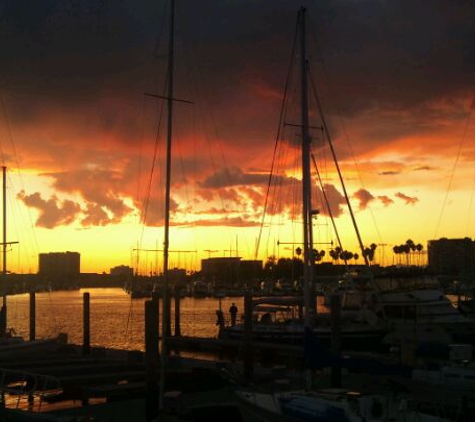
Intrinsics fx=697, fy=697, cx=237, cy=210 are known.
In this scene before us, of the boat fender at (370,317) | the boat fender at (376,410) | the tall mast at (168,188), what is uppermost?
the tall mast at (168,188)

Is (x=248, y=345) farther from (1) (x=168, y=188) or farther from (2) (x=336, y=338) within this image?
(1) (x=168, y=188)

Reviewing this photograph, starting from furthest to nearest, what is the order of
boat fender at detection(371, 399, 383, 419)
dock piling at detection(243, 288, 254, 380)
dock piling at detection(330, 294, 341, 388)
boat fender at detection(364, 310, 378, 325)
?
boat fender at detection(364, 310, 378, 325) < dock piling at detection(243, 288, 254, 380) < dock piling at detection(330, 294, 341, 388) < boat fender at detection(371, 399, 383, 419)

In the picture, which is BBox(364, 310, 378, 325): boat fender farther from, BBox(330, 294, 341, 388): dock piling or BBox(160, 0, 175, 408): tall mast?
BBox(160, 0, 175, 408): tall mast

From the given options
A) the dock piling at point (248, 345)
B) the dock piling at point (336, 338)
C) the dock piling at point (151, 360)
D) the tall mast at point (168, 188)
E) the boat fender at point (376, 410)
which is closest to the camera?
the boat fender at point (376, 410)

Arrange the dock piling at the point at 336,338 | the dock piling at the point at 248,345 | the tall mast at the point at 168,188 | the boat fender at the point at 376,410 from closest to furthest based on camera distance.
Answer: the boat fender at the point at 376,410
the tall mast at the point at 168,188
the dock piling at the point at 336,338
the dock piling at the point at 248,345

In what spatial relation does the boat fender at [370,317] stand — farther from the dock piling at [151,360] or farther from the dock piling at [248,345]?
the dock piling at [151,360]

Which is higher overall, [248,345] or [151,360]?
[151,360]

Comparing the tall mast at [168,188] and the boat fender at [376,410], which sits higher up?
the tall mast at [168,188]

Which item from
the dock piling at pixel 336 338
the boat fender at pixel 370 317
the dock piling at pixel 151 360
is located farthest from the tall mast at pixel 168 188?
the boat fender at pixel 370 317

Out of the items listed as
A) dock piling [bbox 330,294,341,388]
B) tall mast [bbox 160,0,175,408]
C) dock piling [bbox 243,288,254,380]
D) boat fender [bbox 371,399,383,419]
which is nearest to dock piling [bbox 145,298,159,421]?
tall mast [bbox 160,0,175,408]

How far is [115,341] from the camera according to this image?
66625 millimetres

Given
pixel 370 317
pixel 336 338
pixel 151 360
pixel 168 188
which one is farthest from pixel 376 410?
pixel 370 317

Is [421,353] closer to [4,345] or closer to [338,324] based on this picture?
[338,324]

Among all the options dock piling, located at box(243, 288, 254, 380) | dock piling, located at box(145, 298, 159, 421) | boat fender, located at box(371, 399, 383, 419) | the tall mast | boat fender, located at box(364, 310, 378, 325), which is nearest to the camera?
boat fender, located at box(371, 399, 383, 419)
